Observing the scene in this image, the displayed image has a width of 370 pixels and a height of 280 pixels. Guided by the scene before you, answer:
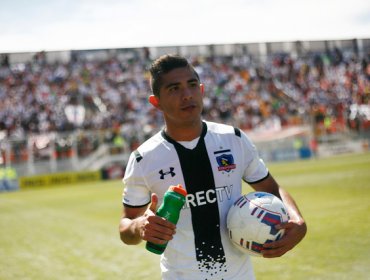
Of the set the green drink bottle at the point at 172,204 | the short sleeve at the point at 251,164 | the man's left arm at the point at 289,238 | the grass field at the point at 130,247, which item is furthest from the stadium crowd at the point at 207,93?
the green drink bottle at the point at 172,204

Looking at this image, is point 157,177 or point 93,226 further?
point 93,226

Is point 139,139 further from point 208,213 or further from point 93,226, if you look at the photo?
point 208,213

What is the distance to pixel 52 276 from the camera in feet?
20.9

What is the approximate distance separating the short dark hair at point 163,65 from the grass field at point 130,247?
320cm

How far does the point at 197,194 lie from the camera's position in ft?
9.20

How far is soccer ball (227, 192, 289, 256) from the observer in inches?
106

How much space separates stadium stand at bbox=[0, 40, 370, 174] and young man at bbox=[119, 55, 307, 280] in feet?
81.6

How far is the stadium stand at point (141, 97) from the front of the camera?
28.9m

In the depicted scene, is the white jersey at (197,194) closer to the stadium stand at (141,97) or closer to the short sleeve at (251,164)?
the short sleeve at (251,164)

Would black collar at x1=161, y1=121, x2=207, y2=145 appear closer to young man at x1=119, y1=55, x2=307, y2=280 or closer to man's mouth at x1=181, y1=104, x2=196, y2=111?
A: young man at x1=119, y1=55, x2=307, y2=280

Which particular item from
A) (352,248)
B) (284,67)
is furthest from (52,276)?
(284,67)

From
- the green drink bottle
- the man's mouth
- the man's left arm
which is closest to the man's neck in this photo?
the man's mouth

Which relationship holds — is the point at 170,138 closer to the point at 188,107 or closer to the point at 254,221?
the point at 188,107

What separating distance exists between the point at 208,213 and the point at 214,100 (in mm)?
33694
